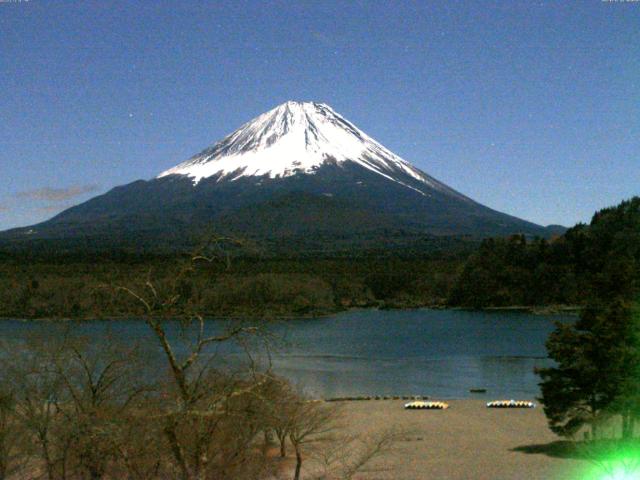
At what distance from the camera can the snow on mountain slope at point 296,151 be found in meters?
170

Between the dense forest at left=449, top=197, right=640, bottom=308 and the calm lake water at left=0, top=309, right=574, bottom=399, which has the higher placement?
the dense forest at left=449, top=197, right=640, bottom=308

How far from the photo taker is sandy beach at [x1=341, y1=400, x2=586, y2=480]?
1542 centimetres

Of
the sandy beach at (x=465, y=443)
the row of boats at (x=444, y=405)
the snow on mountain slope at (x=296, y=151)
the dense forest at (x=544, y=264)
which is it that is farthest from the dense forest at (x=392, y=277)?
the snow on mountain slope at (x=296, y=151)

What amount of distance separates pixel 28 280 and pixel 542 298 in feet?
148

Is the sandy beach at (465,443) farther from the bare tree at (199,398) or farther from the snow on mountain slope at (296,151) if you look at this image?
the snow on mountain slope at (296,151)

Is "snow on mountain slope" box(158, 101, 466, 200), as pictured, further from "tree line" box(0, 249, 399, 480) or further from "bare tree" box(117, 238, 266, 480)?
"bare tree" box(117, 238, 266, 480)

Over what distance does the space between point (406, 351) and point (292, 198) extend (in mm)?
102171

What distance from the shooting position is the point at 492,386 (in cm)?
3180

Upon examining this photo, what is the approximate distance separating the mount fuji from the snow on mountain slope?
0.70 ft

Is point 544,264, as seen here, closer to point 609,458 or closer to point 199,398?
point 609,458

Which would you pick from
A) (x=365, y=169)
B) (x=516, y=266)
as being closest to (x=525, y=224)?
(x=365, y=169)

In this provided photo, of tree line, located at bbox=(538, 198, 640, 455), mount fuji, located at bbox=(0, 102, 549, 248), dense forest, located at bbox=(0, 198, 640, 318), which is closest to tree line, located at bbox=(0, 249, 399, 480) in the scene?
tree line, located at bbox=(538, 198, 640, 455)

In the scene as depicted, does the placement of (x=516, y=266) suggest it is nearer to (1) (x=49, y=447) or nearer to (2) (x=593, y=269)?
(2) (x=593, y=269)

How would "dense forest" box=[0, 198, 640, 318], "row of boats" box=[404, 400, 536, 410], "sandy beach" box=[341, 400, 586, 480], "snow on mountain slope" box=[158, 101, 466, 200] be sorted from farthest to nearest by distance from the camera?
"snow on mountain slope" box=[158, 101, 466, 200]
"dense forest" box=[0, 198, 640, 318]
"row of boats" box=[404, 400, 536, 410]
"sandy beach" box=[341, 400, 586, 480]
